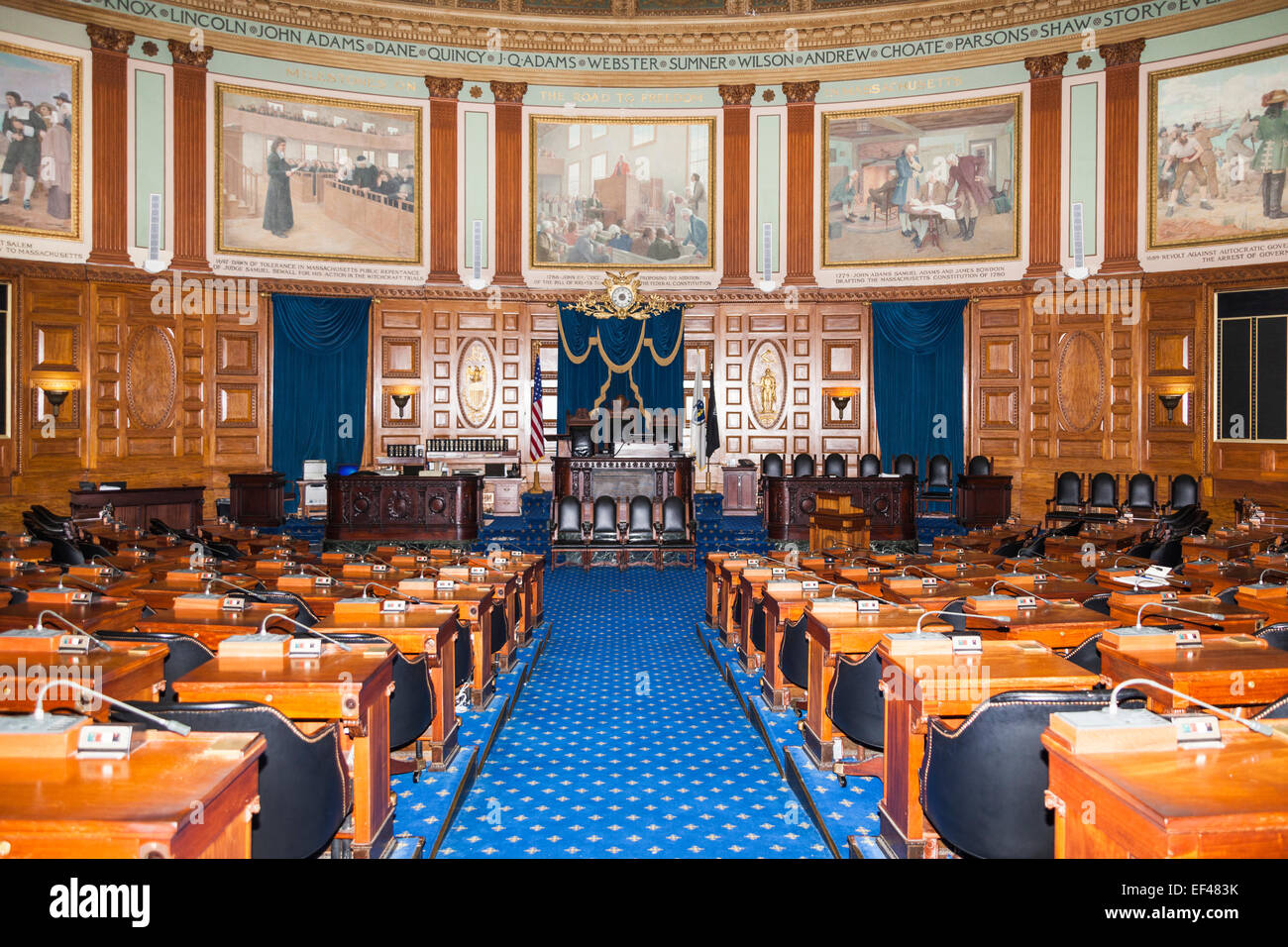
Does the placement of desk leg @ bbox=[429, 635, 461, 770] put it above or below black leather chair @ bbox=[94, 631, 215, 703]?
below

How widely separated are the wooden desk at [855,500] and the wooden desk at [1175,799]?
11.2 metres

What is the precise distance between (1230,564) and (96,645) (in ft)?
24.5

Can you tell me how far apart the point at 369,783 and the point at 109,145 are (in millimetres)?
15648

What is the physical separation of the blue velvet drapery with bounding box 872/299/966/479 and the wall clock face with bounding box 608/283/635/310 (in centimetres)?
474

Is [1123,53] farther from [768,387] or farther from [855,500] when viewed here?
[855,500]

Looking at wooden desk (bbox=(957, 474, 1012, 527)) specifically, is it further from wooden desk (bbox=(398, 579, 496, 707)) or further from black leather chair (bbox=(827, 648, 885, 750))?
black leather chair (bbox=(827, 648, 885, 750))

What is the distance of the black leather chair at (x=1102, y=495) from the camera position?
48.0 feet

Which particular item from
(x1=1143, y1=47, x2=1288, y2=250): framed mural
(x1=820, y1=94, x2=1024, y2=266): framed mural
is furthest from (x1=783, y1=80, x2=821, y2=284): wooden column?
(x1=1143, y1=47, x2=1288, y2=250): framed mural

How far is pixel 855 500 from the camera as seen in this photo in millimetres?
14016

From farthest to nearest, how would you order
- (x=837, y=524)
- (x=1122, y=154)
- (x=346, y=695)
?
(x=1122, y=154) → (x=837, y=524) → (x=346, y=695)

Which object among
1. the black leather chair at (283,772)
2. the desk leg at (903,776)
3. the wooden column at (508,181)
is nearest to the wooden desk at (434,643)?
the black leather chair at (283,772)

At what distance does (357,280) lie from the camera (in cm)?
1708

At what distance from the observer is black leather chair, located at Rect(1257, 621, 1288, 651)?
424 cm

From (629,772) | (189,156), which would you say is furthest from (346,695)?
(189,156)
